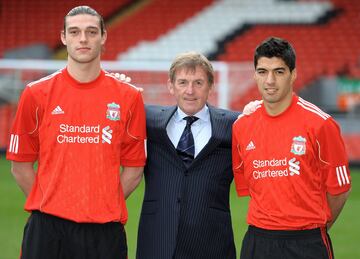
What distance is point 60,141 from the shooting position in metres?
3.98

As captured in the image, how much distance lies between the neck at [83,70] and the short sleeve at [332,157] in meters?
1.21

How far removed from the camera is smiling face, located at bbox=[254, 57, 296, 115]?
156 inches

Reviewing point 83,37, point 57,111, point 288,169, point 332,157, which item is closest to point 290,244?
Answer: point 288,169

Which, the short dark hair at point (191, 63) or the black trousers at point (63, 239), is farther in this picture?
the short dark hair at point (191, 63)

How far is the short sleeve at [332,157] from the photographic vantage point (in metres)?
3.93

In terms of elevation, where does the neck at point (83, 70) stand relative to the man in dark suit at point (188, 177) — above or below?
above

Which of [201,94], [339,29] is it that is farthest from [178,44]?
[201,94]

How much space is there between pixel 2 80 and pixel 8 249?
7.86 meters

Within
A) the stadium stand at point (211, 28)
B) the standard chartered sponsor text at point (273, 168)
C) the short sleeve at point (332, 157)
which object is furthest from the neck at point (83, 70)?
the stadium stand at point (211, 28)

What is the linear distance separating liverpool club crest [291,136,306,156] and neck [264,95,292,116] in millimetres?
182

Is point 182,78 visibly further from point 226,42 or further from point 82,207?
point 226,42

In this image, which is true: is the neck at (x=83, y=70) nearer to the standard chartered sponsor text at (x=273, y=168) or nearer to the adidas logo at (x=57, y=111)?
the adidas logo at (x=57, y=111)

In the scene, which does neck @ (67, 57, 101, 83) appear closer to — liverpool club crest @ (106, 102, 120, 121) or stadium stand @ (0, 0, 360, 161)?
liverpool club crest @ (106, 102, 120, 121)

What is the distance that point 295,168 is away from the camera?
12.9 feet
